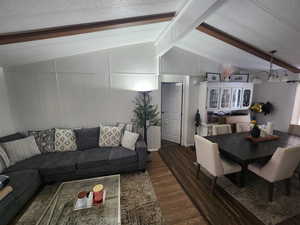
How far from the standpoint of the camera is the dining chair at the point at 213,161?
1.93m

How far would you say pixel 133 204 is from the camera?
74.0 inches

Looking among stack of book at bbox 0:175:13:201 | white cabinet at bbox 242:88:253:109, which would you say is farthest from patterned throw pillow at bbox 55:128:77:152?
white cabinet at bbox 242:88:253:109

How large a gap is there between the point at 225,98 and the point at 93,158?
3799mm

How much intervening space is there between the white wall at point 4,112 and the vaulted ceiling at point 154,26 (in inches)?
17.8

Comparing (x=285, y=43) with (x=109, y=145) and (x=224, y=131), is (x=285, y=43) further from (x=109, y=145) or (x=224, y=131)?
(x=109, y=145)

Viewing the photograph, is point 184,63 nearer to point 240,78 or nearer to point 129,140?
point 240,78

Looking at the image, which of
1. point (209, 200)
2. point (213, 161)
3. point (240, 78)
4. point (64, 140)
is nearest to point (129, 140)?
point (64, 140)

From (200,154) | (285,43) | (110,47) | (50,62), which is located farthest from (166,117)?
(50,62)

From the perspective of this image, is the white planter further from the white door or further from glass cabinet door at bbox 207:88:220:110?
glass cabinet door at bbox 207:88:220:110

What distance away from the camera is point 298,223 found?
158cm

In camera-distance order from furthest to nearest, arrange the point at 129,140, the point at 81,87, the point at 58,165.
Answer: the point at 81,87 < the point at 129,140 < the point at 58,165

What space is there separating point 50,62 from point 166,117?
3.41m

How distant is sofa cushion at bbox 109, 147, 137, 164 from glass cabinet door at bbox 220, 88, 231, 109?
9.51ft

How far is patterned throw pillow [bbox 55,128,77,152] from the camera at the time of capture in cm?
270
